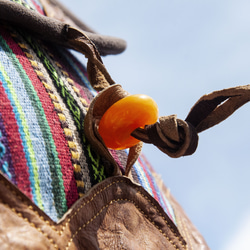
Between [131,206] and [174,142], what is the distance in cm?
14

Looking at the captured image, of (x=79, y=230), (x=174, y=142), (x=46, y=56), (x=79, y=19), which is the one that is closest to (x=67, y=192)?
(x=79, y=230)

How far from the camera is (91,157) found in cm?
69

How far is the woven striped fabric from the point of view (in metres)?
0.58

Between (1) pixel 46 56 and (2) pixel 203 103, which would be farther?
(1) pixel 46 56

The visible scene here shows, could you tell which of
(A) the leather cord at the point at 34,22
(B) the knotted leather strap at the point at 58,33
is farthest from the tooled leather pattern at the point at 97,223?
(A) the leather cord at the point at 34,22

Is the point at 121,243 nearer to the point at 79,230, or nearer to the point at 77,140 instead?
→ the point at 79,230

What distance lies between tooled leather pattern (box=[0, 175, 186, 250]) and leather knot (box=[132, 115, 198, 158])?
9cm

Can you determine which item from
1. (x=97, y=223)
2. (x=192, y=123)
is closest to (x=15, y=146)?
(x=97, y=223)

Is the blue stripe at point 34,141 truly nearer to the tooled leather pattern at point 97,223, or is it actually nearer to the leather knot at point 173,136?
the tooled leather pattern at point 97,223

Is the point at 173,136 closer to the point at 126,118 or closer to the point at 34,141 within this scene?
the point at 126,118

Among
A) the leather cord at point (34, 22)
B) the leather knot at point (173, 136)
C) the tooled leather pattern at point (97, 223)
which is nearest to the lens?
the tooled leather pattern at point (97, 223)

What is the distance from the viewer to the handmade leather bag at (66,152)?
0.56 meters

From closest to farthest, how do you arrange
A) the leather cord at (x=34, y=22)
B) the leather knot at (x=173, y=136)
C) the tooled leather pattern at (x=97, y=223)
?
the tooled leather pattern at (x=97, y=223), the leather knot at (x=173, y=136), the leather cord at (x=34, y=22)

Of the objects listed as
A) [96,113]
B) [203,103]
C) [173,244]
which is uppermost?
[203,103]
